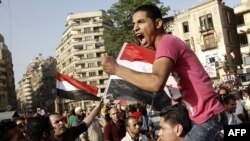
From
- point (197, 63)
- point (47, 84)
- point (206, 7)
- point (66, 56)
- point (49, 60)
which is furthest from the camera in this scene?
point (49, 60)

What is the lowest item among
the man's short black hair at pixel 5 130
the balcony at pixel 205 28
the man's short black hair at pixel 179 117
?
the man's short black hair at pixel 5 130

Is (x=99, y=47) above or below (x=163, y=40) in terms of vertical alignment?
above

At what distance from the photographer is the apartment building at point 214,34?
5472 cm

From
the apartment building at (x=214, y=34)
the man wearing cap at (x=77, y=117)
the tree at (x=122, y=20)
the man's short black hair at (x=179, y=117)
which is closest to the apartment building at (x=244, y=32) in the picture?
the apartment building at (x=214, y=34)

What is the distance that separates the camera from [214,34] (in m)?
56.4

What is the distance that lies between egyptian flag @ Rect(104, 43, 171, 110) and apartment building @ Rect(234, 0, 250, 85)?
45814mm

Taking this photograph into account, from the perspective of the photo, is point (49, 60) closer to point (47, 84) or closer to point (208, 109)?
point (47, 84)

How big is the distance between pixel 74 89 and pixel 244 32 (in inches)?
1806

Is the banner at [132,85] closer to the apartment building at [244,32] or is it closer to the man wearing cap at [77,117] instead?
the man wearing cap at [77,117]

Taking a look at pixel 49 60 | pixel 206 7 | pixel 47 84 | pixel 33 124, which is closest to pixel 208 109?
pixel 33 124

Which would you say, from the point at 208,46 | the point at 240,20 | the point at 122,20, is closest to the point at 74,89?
the point at 122,20

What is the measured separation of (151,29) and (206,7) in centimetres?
5494

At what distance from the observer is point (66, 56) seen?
114 meters

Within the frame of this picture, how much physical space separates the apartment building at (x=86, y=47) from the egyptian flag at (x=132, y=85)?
94578 millimetres
